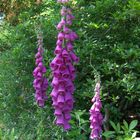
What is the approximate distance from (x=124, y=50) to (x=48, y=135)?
134cm

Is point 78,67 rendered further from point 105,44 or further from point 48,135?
point 48,135

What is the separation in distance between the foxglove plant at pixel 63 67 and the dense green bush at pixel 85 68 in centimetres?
43

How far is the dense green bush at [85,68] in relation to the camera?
4301 millimetres

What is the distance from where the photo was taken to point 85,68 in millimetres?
4738

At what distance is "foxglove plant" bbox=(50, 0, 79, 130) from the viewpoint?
3.35 metres

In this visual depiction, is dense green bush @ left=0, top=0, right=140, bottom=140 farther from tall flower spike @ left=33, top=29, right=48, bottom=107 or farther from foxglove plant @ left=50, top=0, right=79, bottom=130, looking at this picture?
foxglove plant @ left=50, top=0, right=79, bottom=130

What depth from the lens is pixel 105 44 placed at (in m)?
4.80

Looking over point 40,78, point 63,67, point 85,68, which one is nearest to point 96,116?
point 63,67

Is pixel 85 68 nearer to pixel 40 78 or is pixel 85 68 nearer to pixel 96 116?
pixel 40 78

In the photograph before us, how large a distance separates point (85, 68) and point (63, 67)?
4.58ft

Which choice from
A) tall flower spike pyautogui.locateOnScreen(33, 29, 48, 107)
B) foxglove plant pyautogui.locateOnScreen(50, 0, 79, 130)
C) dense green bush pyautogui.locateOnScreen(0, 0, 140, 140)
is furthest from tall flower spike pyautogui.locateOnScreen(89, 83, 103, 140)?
tall flower spike pyautogui.locateOnScreen(33, 29, 48, 107)

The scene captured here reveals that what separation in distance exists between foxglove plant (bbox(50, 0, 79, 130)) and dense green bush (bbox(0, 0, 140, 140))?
0.43 metres

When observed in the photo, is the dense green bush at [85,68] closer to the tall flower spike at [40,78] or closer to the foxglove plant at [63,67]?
the tall flower spike at [40,78]

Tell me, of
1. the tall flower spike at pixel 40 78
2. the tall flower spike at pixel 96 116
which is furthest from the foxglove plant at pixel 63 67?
the tall flower spike at pixel 40 78
